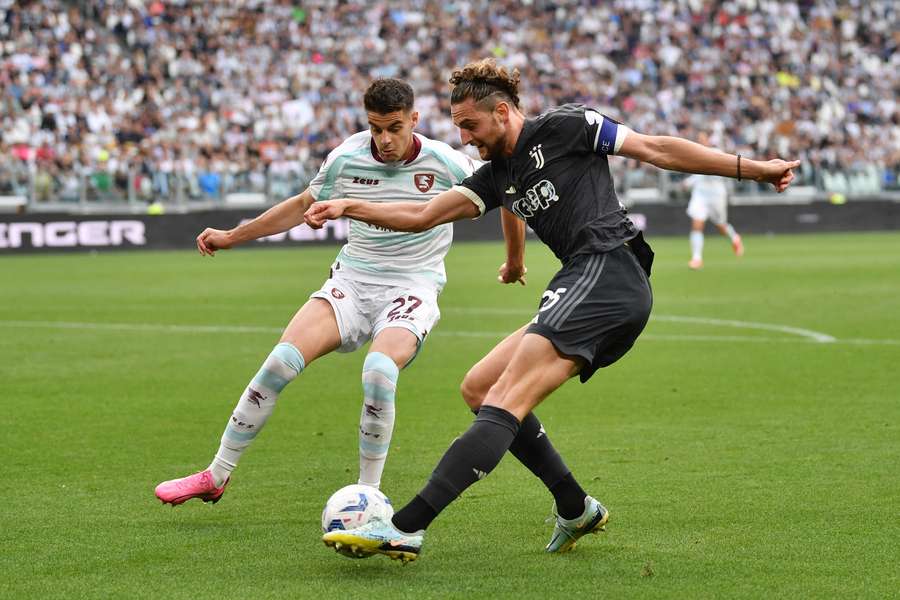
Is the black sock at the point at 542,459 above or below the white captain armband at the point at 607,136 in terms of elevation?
below

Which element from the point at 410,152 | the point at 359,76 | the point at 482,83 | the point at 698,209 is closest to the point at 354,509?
the point at 482,83

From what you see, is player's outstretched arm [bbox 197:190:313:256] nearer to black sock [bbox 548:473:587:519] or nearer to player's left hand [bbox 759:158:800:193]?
black sock [bbox 548:473:587:519]

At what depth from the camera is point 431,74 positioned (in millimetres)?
39969

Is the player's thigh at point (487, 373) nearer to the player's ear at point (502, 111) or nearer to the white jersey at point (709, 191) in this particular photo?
the player's ear at point (502, 111)

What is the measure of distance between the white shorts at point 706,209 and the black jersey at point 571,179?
19619 mm

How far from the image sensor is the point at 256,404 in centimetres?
696

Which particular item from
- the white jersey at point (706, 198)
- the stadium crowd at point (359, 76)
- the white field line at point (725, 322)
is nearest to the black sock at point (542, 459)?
the white field line at point (725, 322)

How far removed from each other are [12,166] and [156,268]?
18.8 feet

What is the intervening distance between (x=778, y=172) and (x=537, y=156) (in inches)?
39.6

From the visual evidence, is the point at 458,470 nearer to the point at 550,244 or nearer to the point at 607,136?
the point at 550,244

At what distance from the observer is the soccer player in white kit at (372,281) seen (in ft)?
22.2

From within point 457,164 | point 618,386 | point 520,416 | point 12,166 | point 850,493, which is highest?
point 457,164

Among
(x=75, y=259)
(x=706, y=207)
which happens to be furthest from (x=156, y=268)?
(x=706, y=207)

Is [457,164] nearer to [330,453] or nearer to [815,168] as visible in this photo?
[330,453]
